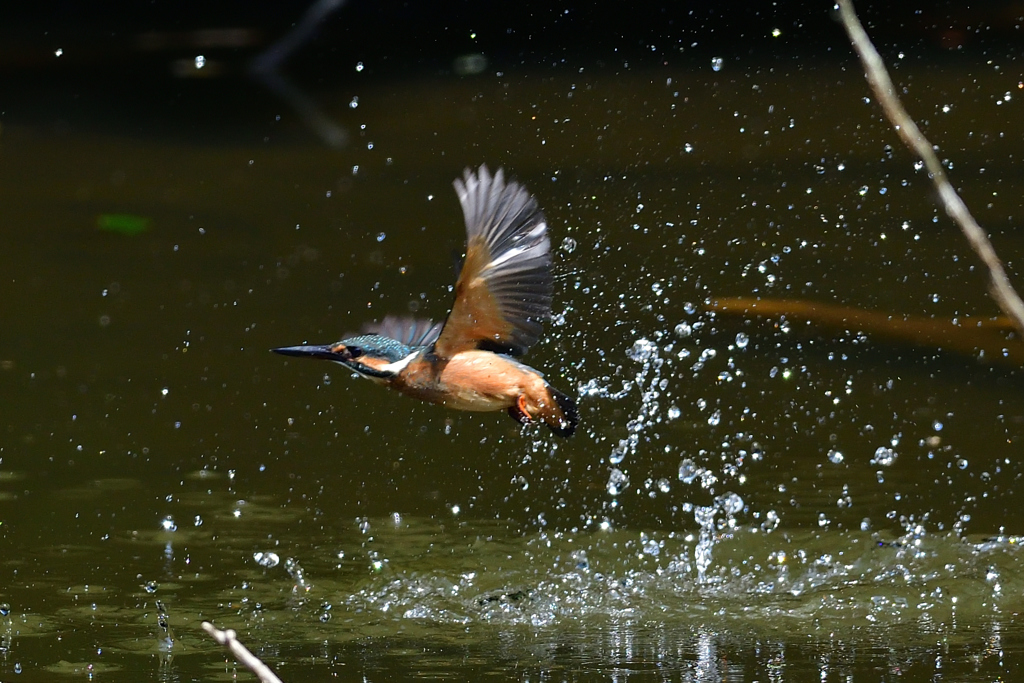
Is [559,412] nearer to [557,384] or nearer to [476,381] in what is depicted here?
[476,381]

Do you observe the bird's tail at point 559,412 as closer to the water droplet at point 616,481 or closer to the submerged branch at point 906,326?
the water droplet at point 616,481

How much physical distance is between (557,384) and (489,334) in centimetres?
154

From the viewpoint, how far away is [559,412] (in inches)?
112

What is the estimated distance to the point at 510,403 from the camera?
9.26 ft

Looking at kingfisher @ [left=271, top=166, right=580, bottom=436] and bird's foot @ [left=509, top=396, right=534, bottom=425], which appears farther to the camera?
bird's foot @ [left=509, top=396, right=534, bottom=425]

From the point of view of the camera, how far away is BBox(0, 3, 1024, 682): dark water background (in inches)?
124

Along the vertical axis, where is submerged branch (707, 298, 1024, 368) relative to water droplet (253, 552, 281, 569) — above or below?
above

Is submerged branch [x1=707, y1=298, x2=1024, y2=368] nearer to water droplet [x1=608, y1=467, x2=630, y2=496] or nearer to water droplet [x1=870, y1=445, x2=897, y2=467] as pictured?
water droplet [x1=870, y1=445, x2=897, y2=467]

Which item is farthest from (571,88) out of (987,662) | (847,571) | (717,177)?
(987,662)

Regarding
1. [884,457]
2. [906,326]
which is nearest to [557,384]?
[884,457]

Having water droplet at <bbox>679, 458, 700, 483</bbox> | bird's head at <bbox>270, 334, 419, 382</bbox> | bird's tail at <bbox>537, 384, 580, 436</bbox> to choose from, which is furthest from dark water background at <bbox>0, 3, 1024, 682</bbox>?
bird's head at <bbox>270, 334, 419, 382</bbox>

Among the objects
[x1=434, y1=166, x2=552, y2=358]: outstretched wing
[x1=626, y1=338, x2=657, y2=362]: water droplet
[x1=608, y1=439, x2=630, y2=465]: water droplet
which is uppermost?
[x1=626, y1=338, x2=657, y2=362]: water droplet

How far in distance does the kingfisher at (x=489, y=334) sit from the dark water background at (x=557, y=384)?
0.55 m

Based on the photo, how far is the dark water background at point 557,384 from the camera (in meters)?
3.14
